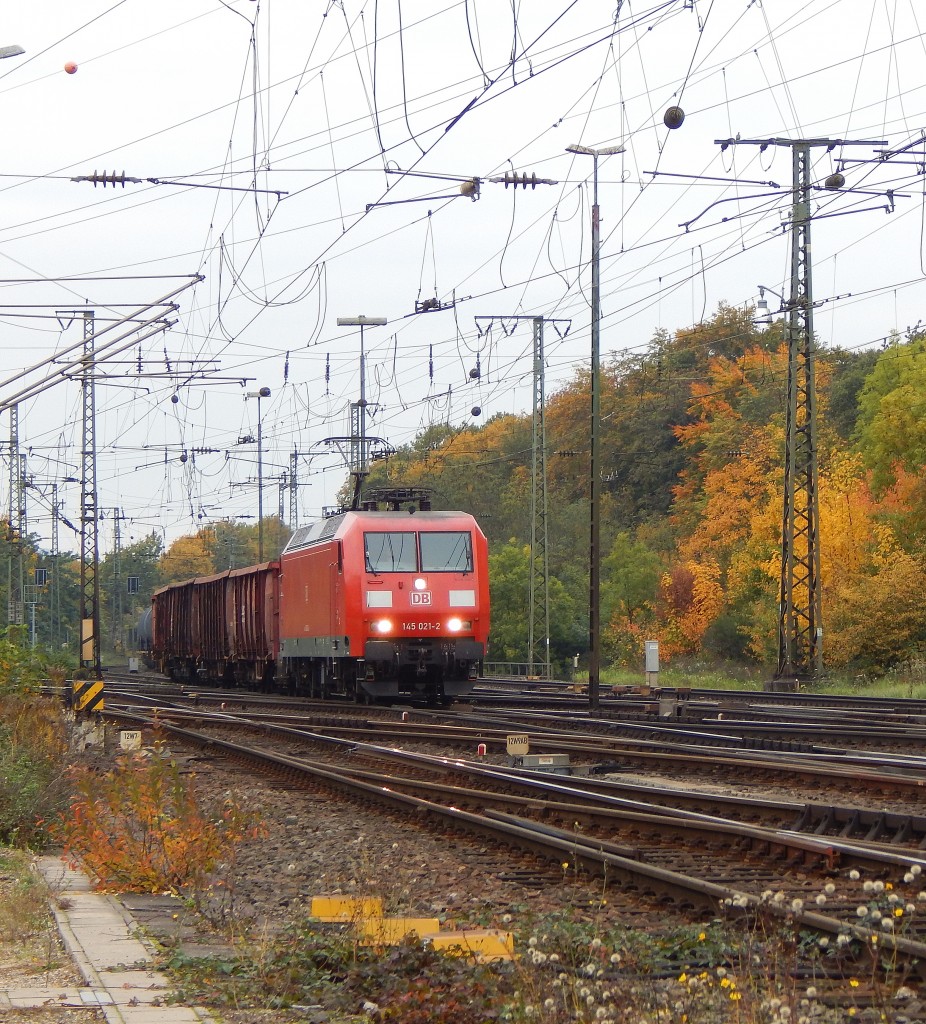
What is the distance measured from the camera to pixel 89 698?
2320 centimetres

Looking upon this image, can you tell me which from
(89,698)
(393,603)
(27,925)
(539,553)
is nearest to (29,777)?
(27,925)

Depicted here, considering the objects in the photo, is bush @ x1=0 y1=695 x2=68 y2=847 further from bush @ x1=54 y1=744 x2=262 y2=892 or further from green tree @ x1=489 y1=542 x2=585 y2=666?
green tree @ x1=489 y1=542 x2=585 y2=666

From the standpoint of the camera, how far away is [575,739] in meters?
19.3

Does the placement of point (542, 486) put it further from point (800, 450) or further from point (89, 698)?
point (89, 698)

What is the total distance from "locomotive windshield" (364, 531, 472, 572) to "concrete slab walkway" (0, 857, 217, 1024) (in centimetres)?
1806

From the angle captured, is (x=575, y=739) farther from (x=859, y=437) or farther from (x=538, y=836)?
(x=859, y=437)

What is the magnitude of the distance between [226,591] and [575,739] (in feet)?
79.3

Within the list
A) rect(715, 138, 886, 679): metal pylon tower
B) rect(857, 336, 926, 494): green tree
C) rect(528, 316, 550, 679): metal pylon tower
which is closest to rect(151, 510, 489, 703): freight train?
rect(715, 138, 886, 679): metal pylon tower

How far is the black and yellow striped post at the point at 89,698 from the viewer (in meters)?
23.2

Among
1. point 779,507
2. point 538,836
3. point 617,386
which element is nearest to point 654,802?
point 538,836

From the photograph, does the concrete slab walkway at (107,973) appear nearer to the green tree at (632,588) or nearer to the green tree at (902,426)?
the green tree at (902,426)

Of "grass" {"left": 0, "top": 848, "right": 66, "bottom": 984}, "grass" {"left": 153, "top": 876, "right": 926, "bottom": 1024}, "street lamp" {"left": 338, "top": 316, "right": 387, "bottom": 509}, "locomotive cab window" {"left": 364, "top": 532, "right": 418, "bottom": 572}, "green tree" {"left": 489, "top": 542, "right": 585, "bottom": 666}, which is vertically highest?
"street lamp" {"left": 338, "top": 316, "right": 387, "bottom": 509}

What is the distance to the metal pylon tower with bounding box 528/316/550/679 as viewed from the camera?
1646 inches

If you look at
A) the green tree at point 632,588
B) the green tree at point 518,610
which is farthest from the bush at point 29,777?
the green tree at point 632,588
